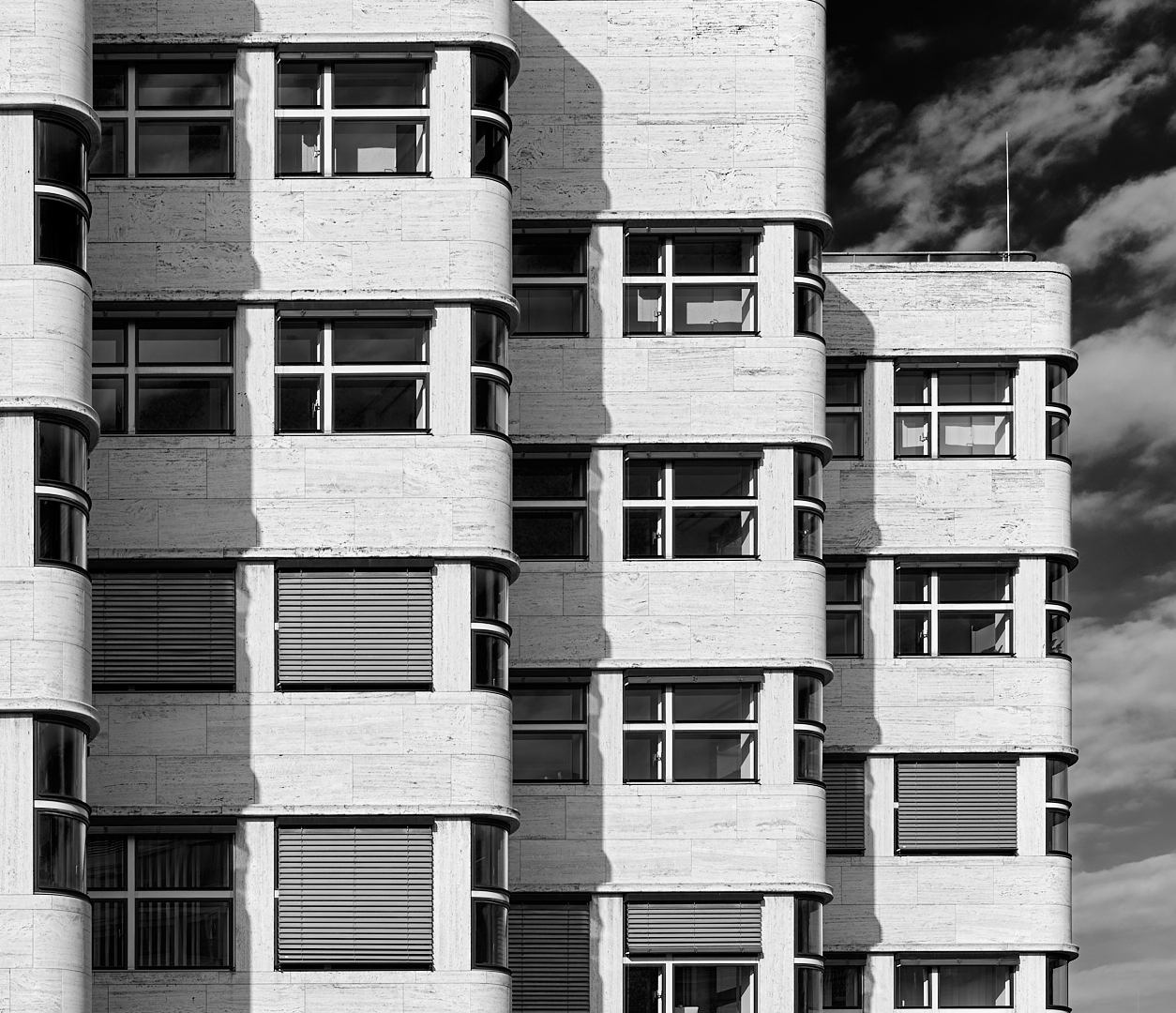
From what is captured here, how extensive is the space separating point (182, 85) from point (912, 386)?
14261 millimetres

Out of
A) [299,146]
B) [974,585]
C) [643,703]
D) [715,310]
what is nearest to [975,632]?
[974,585]

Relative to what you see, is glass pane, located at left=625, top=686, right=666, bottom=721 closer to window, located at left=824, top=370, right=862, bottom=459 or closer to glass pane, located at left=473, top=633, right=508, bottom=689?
glass pane, located at left=473, top=633, right=508, bottom=689

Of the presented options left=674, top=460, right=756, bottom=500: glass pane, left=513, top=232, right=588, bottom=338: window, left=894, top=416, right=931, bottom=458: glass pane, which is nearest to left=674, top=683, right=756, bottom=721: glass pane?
left=674, top=460, right=756, bottom=500: glass pane

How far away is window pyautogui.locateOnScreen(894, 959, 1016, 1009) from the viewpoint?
148 ft

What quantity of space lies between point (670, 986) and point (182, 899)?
24.6 feet

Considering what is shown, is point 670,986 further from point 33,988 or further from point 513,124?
point 513,124

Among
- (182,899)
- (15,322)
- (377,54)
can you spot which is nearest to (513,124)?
(377,54)

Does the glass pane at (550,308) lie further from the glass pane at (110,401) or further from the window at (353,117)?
the glass pane at (110,401)

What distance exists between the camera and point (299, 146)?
39281 millimetres

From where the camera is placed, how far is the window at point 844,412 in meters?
46.6

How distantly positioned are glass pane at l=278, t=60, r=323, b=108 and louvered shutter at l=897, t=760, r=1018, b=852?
15.0 meters

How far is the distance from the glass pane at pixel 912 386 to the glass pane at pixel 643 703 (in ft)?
28.1

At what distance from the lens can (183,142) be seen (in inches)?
1550

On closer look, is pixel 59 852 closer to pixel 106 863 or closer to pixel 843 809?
pixel 106 863
